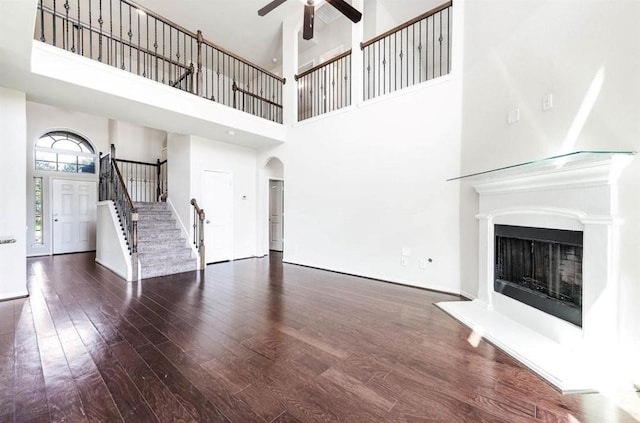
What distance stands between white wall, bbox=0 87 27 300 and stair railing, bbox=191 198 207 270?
2308mm

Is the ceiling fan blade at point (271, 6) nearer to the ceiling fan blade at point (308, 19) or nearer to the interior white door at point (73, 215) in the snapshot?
the ceiling fan blade at point (308, 19)

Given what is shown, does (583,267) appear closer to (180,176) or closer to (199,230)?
(199,230)

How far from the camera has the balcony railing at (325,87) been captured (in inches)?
209

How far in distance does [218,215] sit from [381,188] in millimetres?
3571

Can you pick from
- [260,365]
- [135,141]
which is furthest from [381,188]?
[135,141]

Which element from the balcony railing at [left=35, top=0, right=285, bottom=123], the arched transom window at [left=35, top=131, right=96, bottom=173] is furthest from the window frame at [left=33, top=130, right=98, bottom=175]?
the balcony railing at [left=35, top=0, right=285, bottom=123]

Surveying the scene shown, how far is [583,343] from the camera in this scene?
79.0 inches

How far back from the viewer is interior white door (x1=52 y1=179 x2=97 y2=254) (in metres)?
6.91

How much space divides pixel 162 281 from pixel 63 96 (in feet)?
9.32

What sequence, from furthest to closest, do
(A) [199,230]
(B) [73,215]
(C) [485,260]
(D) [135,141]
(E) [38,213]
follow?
(D) [135,141] → (B) [73,215] → (E) [38,213] → (A) [199,230] → (C) [485,260]

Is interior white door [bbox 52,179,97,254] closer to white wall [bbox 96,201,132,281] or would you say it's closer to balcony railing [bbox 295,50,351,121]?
white wall [bbox 96,201,132,281]

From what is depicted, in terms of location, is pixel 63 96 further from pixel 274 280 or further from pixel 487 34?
pixel 487 34

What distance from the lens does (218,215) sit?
5930mm

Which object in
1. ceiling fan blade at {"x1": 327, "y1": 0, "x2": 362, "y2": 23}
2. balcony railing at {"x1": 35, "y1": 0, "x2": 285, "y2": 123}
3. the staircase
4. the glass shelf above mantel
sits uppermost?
balcony railing at {"x1": 35, "y1": 0, "x2": 285, "y2": 123}
